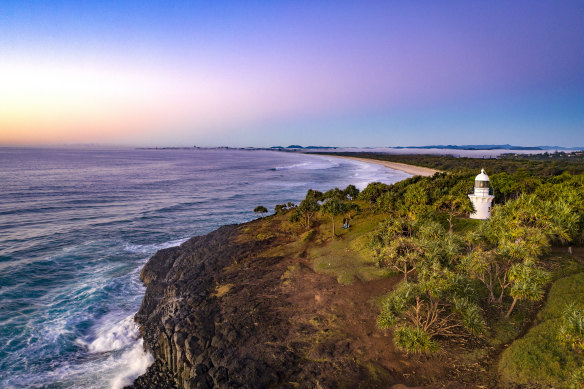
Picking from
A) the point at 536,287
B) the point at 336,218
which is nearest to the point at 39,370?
the point at 536,287

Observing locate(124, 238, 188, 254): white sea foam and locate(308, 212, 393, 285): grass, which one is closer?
locate(308, 212, 393, 285): grass

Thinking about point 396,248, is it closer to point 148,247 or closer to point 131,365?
point 131,365

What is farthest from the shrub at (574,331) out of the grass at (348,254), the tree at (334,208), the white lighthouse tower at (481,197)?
the tree at (334,208)

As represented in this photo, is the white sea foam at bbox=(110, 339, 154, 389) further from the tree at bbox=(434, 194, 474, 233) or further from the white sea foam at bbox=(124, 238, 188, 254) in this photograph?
the tree at bbox=(434, 194, 474, 233)

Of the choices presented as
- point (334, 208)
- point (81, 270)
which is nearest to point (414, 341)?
point (334, 208)

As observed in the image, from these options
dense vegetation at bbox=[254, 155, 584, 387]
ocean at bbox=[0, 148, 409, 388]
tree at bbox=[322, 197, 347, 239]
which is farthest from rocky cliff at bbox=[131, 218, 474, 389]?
tree at bbox=[322, 197, 347, 239]
